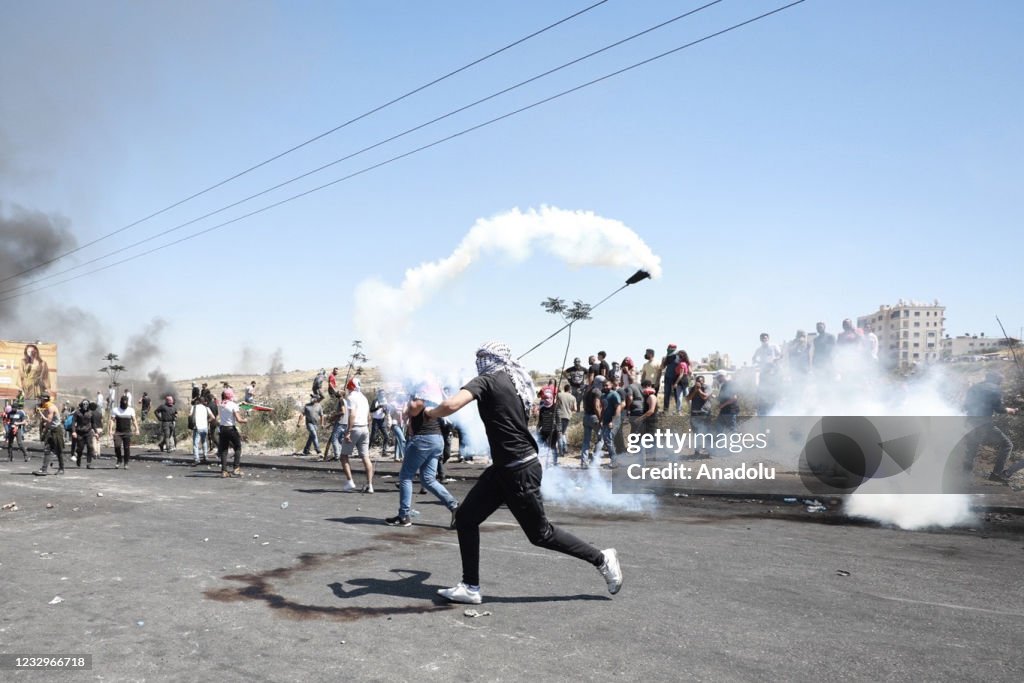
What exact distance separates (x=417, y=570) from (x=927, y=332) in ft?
579

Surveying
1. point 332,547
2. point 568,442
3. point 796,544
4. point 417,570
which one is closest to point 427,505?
point 332,547

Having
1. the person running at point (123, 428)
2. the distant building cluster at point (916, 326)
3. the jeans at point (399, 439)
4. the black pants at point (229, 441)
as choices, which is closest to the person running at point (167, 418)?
the person running at point (123, 428)

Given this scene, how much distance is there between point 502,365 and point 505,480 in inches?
33.5

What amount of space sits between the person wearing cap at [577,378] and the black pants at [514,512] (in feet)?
42.8

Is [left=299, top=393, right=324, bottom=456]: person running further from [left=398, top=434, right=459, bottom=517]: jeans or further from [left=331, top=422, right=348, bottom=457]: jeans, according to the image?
[left=398, top=434, right=459, bottom=517]: jeans

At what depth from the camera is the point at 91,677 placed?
3943mm

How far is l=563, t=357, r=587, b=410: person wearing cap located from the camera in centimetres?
1867

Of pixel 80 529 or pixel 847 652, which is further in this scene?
pixel 80 529

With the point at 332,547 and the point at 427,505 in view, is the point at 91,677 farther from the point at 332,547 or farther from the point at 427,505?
the point at 427,505

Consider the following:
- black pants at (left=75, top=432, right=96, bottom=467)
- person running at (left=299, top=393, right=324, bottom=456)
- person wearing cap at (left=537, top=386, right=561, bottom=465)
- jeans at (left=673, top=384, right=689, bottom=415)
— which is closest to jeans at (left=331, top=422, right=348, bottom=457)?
person running at (left=299, top=393, right=324, bottom=456)

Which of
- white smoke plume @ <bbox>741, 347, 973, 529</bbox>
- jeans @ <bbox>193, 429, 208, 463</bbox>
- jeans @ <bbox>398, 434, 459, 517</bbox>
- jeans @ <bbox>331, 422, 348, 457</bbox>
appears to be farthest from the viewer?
jeans @ <bbox>193, 429, 208, 463</bbox>

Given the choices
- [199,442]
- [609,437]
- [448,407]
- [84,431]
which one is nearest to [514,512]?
[448,407]

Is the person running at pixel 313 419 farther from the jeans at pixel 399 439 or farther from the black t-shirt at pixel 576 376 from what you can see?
the black t-shirt at pixel 576 376

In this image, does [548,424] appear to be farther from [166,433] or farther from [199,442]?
[166,433]
